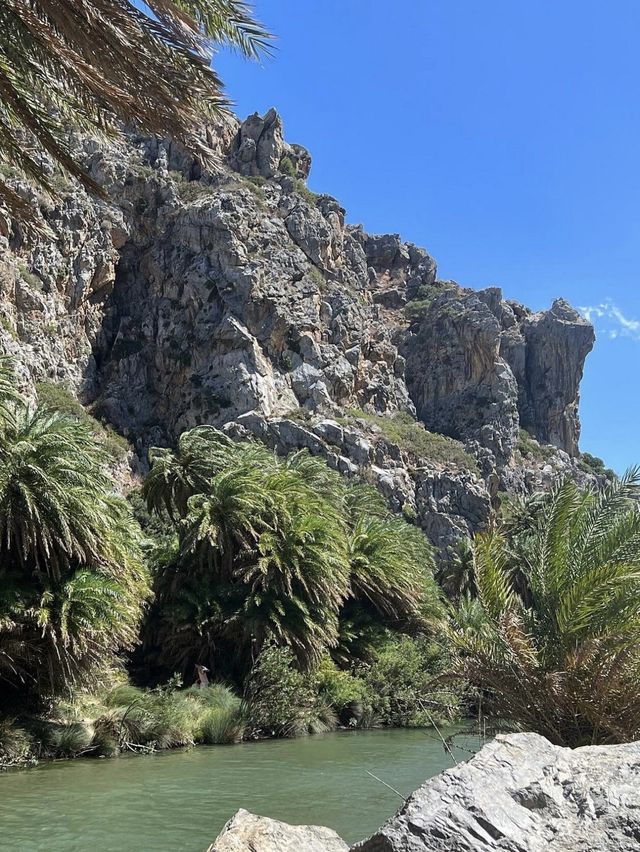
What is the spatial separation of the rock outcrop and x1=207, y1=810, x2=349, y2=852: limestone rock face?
2cm

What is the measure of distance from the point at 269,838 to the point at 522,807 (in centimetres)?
146

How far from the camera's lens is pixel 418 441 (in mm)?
74875

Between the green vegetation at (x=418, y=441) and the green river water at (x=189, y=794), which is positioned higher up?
the green vegetation at (x=418, y=441)

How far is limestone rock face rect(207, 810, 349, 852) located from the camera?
360 centimetres

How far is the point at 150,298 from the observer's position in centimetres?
6900

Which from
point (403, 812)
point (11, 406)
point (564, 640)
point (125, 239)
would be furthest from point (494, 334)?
point (403, 812)

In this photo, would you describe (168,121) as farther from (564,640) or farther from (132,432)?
(132,432)

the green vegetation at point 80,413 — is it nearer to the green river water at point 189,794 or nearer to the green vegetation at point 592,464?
the green river water at point 189,794

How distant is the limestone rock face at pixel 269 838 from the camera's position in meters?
3.60

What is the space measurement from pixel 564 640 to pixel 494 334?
83.0m

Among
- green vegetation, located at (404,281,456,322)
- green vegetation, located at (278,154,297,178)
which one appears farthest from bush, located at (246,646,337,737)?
green vegetation, located at (404,281,456,322)

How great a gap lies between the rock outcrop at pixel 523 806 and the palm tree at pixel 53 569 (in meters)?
12.2

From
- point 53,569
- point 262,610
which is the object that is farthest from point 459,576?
point 53,569

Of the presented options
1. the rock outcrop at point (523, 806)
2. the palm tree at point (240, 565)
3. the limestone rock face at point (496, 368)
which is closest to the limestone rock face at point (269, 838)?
the rock outcrop at point (523, 806)
